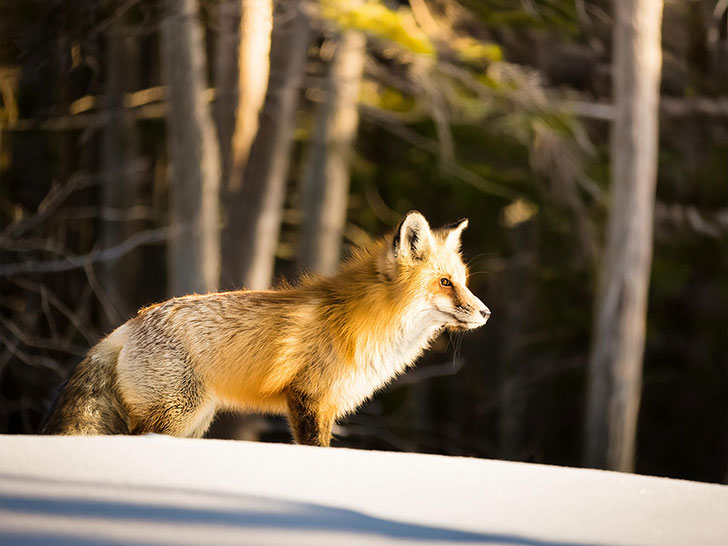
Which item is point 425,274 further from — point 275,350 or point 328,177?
point 328,177

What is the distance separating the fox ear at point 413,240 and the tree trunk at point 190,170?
4.86 m

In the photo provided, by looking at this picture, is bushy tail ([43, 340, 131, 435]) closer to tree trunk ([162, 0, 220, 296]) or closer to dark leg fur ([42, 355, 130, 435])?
dark leg fur ([42, 355, 130, 435])

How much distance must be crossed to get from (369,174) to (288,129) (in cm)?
769

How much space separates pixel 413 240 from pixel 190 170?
521cm

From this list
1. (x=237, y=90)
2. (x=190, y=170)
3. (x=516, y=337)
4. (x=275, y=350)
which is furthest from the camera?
(x=516, y=337)

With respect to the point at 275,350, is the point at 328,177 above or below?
above

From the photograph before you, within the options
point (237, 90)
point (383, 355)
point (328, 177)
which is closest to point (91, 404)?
point (383, 355)

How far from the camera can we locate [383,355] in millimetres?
5062

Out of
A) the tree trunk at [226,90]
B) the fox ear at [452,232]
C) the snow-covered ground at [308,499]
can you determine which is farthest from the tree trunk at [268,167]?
the snow-covered ground at [308,499]

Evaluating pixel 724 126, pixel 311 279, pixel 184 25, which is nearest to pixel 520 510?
pixel 311 279

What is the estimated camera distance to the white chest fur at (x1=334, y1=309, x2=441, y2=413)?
4.95 m

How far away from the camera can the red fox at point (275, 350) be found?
4.73 meters

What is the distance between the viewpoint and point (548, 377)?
22.0 meters

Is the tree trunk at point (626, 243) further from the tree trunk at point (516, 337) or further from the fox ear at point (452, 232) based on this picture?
the tree trunk at point (516, 337)
